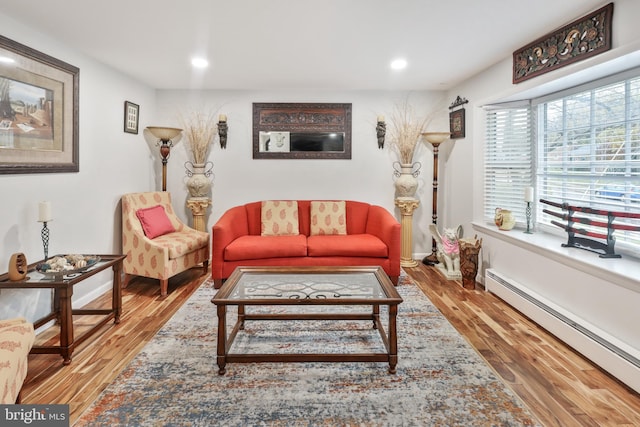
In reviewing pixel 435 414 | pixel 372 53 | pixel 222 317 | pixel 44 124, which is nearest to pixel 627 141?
pixel 372 53

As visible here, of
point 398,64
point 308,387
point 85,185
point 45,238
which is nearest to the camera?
point 308,387

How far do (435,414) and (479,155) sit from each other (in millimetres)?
2970

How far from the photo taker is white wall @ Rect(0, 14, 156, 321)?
259 centimetres

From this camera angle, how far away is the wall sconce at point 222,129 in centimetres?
464

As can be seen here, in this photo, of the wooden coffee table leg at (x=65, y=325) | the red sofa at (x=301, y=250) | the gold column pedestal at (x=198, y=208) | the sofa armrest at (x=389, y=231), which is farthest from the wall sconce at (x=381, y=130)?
the wooden coffee table leg at (x=65, y=325)

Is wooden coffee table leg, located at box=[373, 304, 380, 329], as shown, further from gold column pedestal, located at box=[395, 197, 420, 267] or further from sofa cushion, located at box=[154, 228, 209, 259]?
sofa cushion, located at box=[154, 228, 209, 259]

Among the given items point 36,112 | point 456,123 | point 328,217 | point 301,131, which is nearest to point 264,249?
point 328,217

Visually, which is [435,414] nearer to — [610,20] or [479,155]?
[610,20]

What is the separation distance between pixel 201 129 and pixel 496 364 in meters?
4.15

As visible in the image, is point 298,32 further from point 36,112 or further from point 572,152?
point 572,152

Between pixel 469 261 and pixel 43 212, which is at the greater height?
pixel 43 212

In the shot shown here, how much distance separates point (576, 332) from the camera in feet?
7.98

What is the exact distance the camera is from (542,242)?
10.0 feet

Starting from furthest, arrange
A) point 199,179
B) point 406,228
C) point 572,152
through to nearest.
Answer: point 406,228 < point 199,179 < point 572,152
